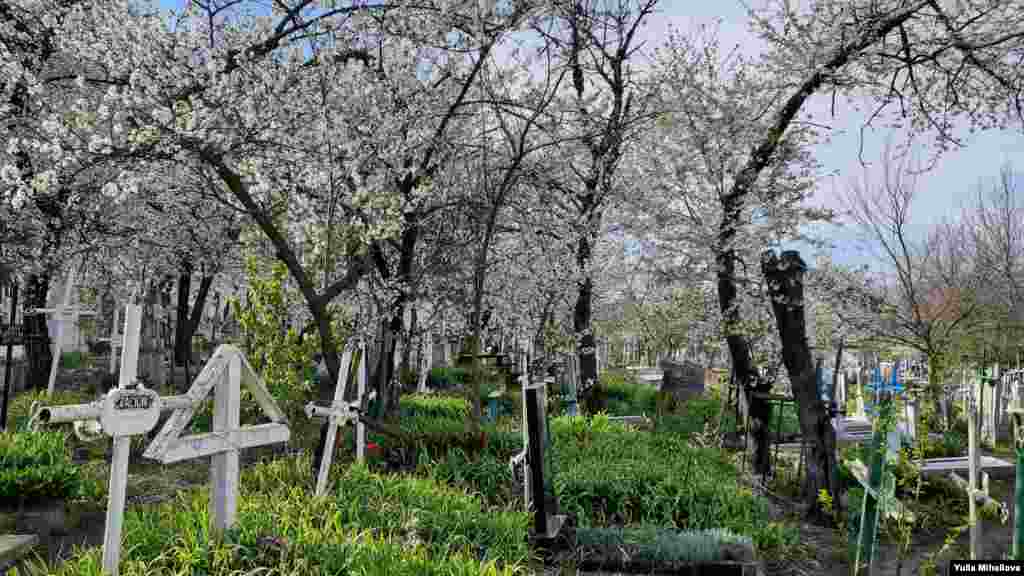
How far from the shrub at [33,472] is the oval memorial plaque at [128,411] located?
13.4 feet

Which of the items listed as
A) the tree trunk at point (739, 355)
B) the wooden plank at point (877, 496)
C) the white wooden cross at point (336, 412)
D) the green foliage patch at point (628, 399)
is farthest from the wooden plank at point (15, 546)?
the green foliage patch at point (628, 399)

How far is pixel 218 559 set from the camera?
11.2ft

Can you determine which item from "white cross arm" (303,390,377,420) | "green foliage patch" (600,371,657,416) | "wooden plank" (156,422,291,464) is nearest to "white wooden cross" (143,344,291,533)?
"wooden plank" (156,422,291,464)

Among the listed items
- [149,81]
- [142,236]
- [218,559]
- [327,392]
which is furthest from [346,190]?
[142,236]

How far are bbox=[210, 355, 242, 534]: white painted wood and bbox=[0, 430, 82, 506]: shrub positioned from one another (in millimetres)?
3751

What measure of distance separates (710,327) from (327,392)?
24.8ft

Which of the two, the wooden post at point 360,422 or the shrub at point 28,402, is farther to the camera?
the shrub at point 28,402

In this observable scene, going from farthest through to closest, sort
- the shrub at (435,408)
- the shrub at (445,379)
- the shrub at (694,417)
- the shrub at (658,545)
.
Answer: the shrub at (445,379)
the shrub at (694,417)
the shrub at (435,408)
the shrub at (658,545)

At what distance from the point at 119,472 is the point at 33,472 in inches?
162

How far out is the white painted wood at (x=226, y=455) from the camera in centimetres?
392

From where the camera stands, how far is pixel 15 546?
17.1 feet

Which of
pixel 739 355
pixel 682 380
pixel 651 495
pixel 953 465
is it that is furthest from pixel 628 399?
pixel 651 495

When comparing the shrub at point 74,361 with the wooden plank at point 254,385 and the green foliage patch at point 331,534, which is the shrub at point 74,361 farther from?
the wooden plank at point 254,385

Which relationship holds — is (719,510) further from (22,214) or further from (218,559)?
(22,214)
